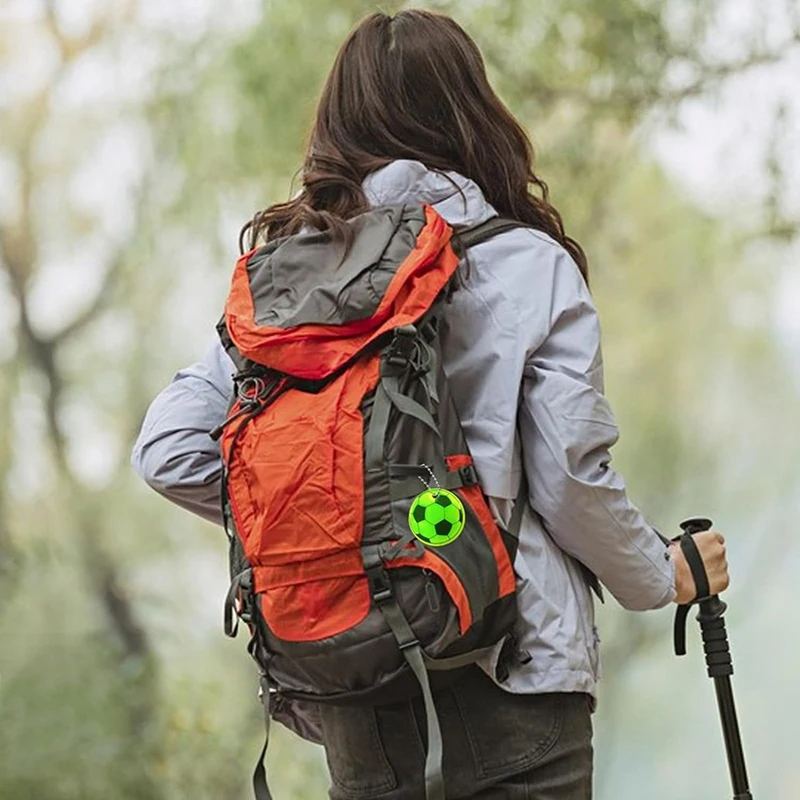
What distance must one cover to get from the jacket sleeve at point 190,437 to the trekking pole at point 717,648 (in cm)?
46

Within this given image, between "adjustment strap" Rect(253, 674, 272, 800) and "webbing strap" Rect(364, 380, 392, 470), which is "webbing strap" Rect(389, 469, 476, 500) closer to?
"webbing strap" Rect(364, 380, 392, 470)

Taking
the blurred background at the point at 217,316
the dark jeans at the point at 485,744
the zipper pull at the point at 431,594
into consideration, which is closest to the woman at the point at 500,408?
the dark jeans at the point at 485,744

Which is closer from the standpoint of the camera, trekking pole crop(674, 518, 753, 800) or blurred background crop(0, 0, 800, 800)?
trekking pole crop(674, 518, 753, 800)

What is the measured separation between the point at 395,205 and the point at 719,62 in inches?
143

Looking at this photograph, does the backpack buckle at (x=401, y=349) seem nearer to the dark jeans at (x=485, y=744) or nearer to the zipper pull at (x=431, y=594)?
the zipper pull at (x=431, y=594)

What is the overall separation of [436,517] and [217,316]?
14.8 feet

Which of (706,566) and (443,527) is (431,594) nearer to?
(443,527)

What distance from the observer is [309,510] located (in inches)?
54.7

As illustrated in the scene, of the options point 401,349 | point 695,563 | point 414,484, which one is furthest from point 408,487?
point 695,563

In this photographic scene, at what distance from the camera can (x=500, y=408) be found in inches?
57.6

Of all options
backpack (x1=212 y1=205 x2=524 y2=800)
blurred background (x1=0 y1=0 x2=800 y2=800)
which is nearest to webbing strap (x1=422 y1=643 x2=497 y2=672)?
backpack (x1=212 y1=205 x2=524 y2=800)

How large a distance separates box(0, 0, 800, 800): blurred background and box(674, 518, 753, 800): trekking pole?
10.7 ft

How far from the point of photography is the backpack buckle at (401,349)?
1405 millimetres

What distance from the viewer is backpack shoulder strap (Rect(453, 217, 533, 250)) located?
1.51m
